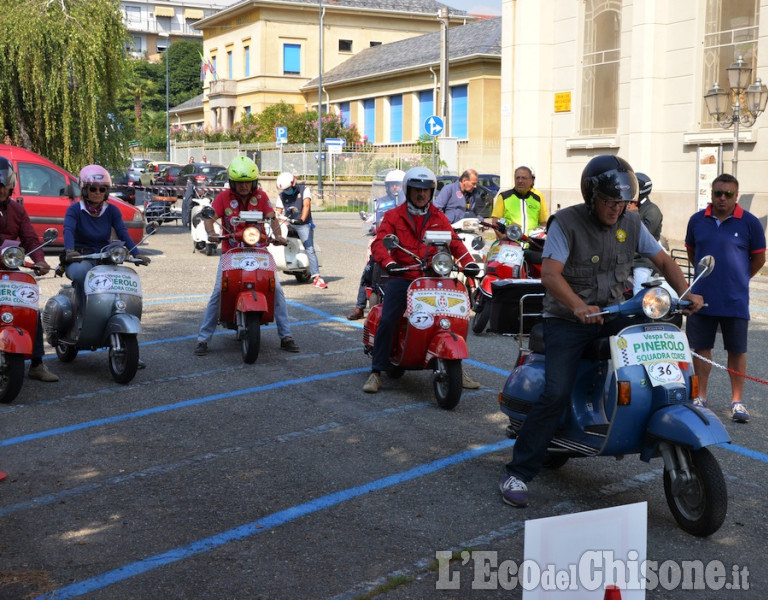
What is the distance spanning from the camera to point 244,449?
21.4 ft

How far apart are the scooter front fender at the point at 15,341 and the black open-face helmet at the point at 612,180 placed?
4614mm

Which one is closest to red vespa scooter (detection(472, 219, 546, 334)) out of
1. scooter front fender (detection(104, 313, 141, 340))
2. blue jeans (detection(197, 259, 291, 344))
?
blue jeans (detection(197, 259, 291, 344))

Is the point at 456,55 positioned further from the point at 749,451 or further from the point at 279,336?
the point at 749,451

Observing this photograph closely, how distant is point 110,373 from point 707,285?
5.09m

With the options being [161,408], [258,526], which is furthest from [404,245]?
[258,526]

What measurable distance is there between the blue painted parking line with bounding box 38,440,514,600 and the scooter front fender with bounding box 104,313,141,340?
10.6 feet

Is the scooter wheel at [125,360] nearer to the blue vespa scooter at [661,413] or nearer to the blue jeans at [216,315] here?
the blue jeans at [216,315]

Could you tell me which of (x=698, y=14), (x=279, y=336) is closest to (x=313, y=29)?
(x=698, y=14)

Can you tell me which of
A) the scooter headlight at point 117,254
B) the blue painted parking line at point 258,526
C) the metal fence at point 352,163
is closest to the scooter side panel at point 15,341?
the scooter headlight at point 117,254

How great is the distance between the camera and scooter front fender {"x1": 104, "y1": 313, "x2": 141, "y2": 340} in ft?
27.0

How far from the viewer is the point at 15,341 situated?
7609mm

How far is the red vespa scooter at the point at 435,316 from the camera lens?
7582 mm

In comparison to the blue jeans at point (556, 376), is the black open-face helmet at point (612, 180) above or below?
above

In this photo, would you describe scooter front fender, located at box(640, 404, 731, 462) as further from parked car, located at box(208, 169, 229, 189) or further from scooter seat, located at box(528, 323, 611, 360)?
Result: parked car, located at box(208, 169, 229, 189)
